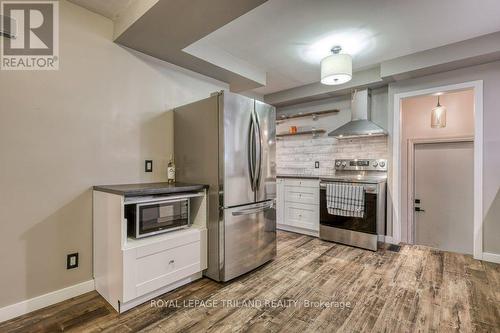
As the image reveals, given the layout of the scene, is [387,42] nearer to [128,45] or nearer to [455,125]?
[455,125]

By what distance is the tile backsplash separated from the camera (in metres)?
3.71

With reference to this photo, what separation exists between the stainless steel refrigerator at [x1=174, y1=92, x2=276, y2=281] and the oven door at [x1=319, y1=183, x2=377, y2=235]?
1126mm

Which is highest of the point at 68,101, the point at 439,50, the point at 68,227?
the point at 439,50

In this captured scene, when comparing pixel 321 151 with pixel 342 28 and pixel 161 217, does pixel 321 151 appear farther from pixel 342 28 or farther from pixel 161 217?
pixel 161 217

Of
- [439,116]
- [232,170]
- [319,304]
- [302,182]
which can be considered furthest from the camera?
[302,182]

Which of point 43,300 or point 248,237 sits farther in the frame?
point 248,237

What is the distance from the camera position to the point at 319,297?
206cm

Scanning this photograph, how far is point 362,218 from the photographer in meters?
3.20

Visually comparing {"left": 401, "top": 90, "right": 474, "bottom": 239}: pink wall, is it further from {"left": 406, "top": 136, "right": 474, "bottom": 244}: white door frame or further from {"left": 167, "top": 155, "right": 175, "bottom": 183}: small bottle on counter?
{"left": 167, "top": 155, "right": 175, "bottom": 183}: small bottle on counter

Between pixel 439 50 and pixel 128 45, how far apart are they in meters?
3.49

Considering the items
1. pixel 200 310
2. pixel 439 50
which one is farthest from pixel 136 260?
pixel 439 50

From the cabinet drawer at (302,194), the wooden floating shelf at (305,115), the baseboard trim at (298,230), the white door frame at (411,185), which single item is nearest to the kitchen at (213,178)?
the cabinet drawer at (302,194)

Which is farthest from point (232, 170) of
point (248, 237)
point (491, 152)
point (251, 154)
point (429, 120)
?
point (429, 120)

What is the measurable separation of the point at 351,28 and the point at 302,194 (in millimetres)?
2387
